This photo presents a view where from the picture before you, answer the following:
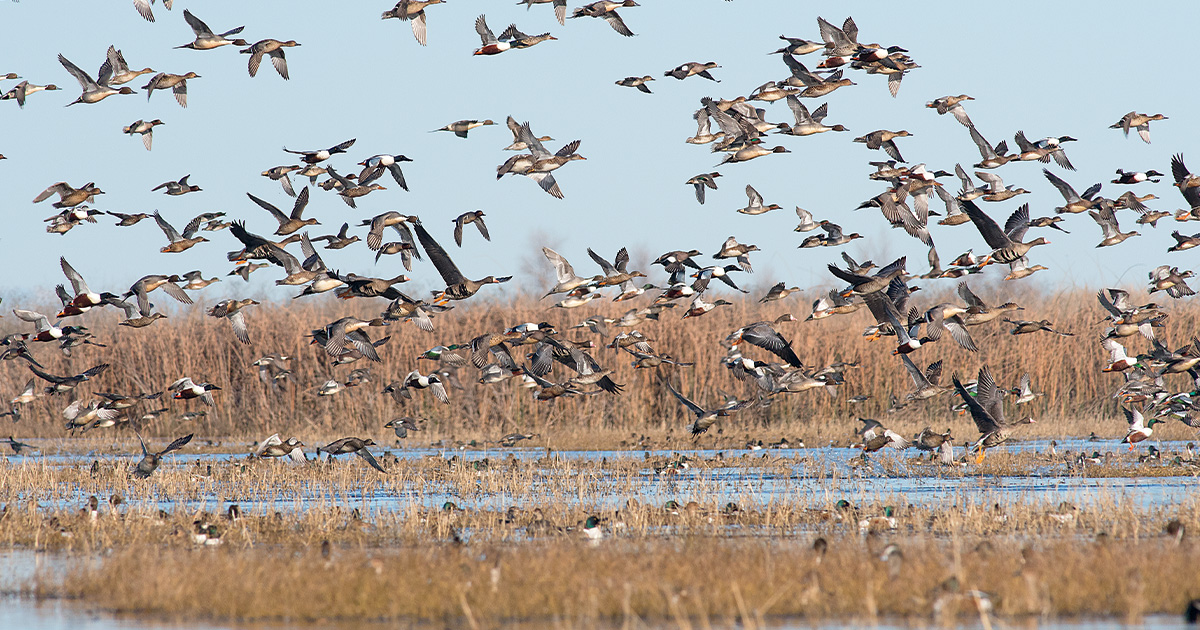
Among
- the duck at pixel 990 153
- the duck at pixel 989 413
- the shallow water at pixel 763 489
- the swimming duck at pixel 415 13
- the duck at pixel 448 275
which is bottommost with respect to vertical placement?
the shallow water at pixel 763 489

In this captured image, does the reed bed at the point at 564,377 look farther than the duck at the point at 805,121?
Yes

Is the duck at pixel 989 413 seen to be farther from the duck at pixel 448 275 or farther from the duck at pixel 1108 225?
the duck at pixel 448 275

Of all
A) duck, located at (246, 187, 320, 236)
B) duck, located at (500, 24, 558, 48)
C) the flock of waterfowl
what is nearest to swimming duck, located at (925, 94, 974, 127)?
the flock of waterfowl

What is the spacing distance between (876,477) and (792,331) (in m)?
7.94

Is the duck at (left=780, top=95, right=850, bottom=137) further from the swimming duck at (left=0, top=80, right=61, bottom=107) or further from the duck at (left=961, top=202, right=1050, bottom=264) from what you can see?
the swimming duck at (left=0, top=80, right=61, bottom=107)

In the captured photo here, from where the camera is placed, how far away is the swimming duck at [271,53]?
18.2m

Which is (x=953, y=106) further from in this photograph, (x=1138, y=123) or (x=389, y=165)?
(x=389, y=165)

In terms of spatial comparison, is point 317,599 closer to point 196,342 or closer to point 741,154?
point 741,154

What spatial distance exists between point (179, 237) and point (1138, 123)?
46.2ft

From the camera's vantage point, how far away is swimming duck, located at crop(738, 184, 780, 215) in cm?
2006

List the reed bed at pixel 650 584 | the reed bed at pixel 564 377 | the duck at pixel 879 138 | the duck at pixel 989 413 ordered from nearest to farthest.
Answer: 1. the reed bed at pixel 650 584
2. the duck at pixel 989 413
3. the duck at pixel 879 138
4. the reed bed at pixel 564 377

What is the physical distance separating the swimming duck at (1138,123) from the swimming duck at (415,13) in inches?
392

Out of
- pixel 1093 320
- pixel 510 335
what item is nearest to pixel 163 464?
pixel 510 335

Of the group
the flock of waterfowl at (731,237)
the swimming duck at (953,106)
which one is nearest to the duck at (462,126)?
the flock of waterfowl at (731,237)
